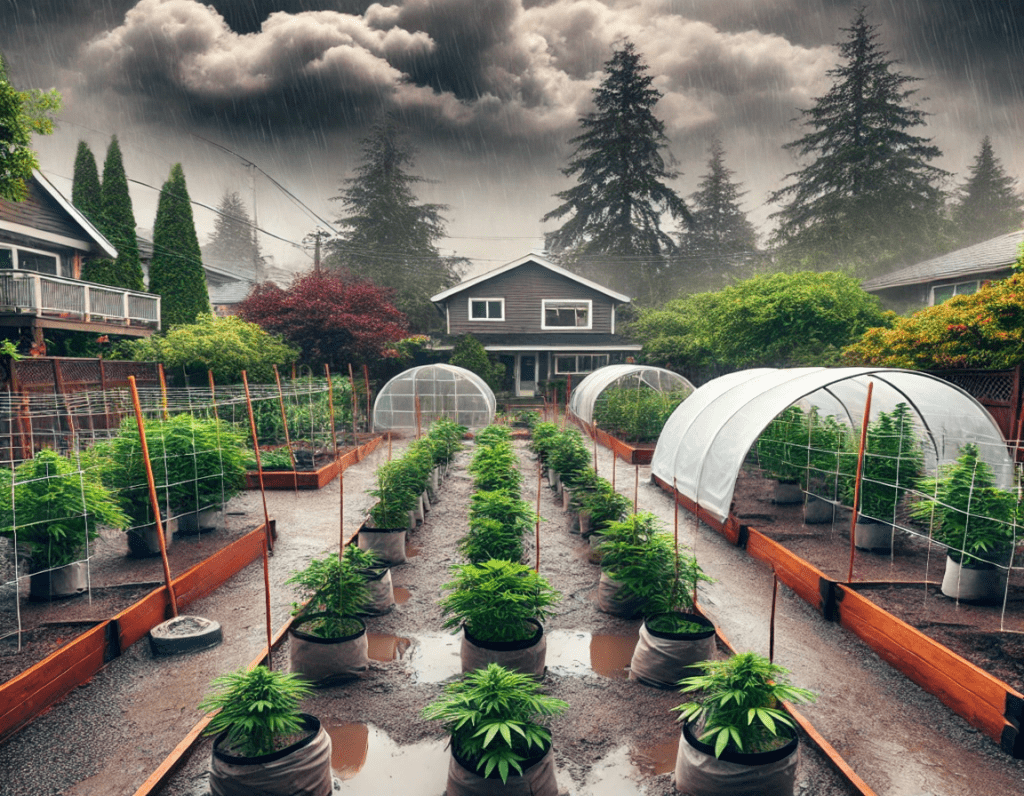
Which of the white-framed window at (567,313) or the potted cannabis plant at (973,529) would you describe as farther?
the white-framed window at (567,313)

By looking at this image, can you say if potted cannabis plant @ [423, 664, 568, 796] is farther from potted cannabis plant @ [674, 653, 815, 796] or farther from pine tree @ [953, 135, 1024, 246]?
pine tree @ [953, 135, 1024, 246]

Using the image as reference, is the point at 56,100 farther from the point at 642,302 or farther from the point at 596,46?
the point at 596,46

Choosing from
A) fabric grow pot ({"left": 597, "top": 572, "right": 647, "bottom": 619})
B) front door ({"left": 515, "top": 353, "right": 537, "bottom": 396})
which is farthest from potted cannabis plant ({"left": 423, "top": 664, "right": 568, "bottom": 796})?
front door ({"left": 515, "top": 353, "right": 537, "bottom": 396})

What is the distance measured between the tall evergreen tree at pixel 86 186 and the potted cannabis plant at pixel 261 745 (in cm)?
2424

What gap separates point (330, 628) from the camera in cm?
438

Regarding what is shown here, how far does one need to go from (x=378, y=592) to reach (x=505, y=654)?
1.87 m

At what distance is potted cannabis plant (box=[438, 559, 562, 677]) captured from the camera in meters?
4.06

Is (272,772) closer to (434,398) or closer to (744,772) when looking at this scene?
(744,772)

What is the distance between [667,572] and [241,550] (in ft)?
15.9

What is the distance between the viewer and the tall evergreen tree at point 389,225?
127 feet

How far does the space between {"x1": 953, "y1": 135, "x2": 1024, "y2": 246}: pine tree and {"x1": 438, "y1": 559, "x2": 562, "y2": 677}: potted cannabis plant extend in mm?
49143

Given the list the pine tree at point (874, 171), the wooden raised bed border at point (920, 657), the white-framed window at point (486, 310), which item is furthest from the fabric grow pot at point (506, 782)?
the pine tree at point (874, 171)

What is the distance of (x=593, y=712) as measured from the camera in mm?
4023

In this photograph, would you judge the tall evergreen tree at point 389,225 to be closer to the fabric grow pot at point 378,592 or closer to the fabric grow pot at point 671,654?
the fabric grow pot at point 378,592
